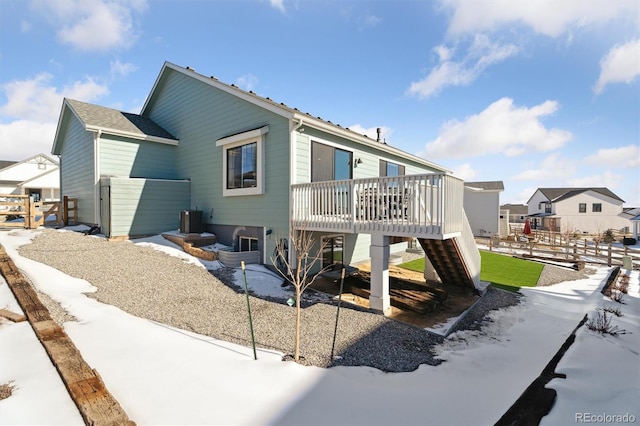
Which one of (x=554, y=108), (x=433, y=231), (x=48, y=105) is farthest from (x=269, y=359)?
(x=48, y=105)

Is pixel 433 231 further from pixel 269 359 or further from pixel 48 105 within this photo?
pixel 48 105

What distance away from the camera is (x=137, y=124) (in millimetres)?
12570

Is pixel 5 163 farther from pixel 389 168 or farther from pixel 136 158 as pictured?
pixel 389 168

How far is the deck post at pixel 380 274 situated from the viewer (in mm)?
6500

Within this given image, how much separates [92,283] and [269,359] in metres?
4.94

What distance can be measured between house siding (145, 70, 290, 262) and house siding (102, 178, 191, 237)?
69 cm

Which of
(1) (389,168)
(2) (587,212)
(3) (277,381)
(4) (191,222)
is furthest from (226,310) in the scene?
(2) (587,212)

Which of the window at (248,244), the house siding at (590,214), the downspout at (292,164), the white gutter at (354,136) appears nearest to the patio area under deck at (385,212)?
the downspout at (292,164)

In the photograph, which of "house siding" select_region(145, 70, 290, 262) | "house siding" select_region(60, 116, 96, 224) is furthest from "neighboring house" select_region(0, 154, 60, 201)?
"house siding" select_region(145, 70, 290, 262)

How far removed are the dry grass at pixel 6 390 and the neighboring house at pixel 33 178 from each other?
3303 cm

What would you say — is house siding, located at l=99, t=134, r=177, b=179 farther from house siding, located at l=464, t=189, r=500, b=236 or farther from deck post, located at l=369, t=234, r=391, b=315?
house siding, located at l=464, t=189, r=500, b=236

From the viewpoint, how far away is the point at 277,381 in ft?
11.8

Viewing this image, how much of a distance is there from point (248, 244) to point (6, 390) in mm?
7093

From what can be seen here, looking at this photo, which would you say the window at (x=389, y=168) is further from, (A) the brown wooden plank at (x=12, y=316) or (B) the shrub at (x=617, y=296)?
(A) the brown wooden plank at (x=12, y=316)
